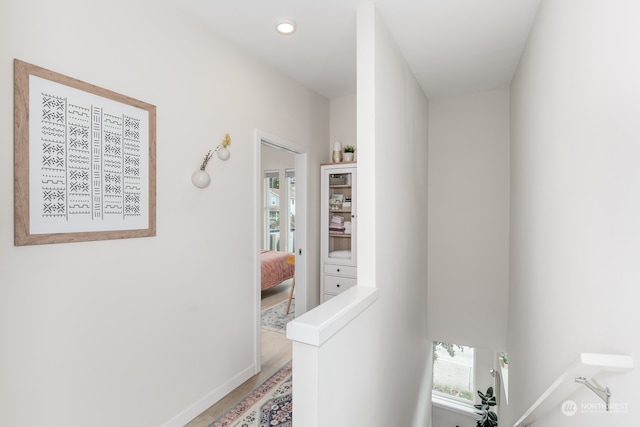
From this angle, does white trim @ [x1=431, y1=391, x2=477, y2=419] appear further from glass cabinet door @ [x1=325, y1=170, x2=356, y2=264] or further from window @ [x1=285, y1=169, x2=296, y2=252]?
window @ [x1=285, y1=169, x2=296, y2=252]

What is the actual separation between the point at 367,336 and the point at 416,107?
7.55ft

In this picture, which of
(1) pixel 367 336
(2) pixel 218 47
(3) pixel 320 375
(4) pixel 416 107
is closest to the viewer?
(3) pixel 320 375

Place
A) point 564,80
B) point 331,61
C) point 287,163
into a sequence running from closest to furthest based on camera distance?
point 564,80 → point 331,61 → point 287,163

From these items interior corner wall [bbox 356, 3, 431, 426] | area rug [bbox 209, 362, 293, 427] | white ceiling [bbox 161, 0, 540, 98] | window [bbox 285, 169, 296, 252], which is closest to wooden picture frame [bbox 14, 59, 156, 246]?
white ceiling [bbox 161, 0, 540, 98]

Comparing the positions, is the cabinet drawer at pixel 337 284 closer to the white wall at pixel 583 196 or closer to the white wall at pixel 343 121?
the white wall at pixel 343 121

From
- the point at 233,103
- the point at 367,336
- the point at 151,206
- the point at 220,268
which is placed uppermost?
the point at 233,103

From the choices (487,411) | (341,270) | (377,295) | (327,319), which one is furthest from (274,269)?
(327,319)

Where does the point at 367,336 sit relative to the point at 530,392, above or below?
above

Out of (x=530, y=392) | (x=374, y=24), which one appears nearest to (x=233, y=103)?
(x=374, y=24)

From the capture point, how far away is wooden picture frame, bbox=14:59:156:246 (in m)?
1.32

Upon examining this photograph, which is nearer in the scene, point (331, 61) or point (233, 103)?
point (233, 103)

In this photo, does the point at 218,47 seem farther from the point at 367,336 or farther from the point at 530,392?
the point at 530,392

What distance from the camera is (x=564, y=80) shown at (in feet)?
4.53

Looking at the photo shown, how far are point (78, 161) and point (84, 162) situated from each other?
0.03 meters
